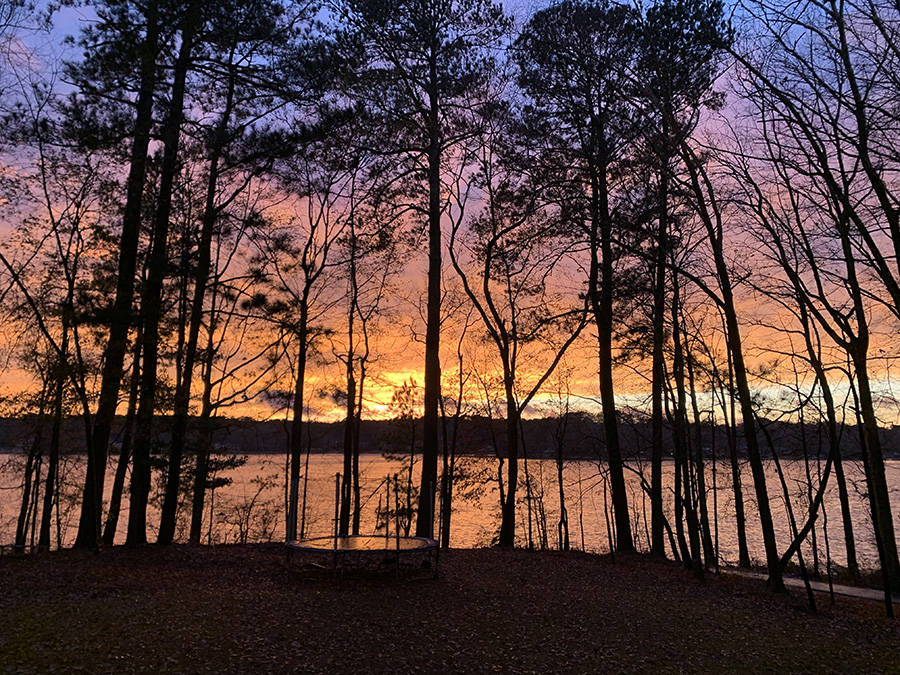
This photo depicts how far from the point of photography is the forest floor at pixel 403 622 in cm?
555

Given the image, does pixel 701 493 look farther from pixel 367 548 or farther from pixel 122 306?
pixel 122 306

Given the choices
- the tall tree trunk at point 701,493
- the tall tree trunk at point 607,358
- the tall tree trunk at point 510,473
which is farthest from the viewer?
the tall tree trunk at point 510,473

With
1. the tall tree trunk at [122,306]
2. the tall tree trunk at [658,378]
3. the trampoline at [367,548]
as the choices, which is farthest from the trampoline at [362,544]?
the tall tree trunk at [658,378]

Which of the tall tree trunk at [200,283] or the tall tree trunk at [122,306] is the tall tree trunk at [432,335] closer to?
the tall tree trunk at [200,283]

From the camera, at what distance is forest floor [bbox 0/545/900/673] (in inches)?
218

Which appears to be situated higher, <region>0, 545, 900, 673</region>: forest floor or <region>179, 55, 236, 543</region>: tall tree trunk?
<region>179, 55, 236, 543</region>: tall tree trunk

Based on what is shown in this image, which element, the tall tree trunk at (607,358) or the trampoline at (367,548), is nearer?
the trampoline at (367,548)

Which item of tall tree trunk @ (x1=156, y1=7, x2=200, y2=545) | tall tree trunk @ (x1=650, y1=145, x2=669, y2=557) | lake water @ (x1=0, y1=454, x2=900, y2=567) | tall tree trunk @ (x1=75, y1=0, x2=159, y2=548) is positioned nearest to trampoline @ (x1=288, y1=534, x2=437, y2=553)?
tall tree trunk @ (x1=75, y1=0, x2=159, y2=548)

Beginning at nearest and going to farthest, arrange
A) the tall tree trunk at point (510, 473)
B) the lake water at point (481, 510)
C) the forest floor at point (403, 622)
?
the forest floor at point (403, 622), the tall tree trunk at point (510, 473), the lake water at point (481, 510)

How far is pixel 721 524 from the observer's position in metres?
40.5

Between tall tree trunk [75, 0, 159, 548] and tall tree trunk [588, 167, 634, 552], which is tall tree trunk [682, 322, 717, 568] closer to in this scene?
tall tree trunk [588, 167, 634, 552]

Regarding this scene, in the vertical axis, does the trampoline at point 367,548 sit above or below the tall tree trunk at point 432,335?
below

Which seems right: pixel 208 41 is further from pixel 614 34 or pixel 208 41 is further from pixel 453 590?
pixel 453 590

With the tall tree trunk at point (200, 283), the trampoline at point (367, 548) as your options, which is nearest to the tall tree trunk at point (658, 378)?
the trampoline at point (367, 548)
